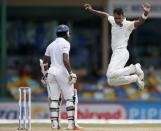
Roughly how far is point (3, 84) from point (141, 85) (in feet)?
24.2

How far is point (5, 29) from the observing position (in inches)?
925

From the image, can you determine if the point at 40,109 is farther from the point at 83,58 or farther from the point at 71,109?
the point at 71,109

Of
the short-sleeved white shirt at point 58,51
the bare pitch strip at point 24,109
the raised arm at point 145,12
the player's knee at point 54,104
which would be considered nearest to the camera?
the raised arm at point 145,12

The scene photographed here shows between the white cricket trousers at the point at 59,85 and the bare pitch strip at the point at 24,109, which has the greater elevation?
the white cricket trousers at the point at 59,85

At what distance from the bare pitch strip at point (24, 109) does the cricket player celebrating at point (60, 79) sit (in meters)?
0.48

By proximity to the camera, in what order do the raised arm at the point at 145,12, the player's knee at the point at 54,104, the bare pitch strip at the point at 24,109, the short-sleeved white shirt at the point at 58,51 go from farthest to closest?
the bare pitch strip at the point at 24,109
the player's knee at the point at 54,104
the short-sleeved white shirt at the point at 58,51
the raised arm at the point at 145,12

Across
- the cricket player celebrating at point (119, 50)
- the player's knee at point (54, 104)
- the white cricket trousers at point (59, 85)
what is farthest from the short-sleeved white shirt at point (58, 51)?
the cricket player celebrating at point (119, 50)

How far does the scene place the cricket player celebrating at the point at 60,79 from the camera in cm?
1588

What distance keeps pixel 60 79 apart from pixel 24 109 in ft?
3.06

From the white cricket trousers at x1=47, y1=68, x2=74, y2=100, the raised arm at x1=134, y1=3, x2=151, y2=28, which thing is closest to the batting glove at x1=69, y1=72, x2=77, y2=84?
the white cricket trousers at x1=47, y1=68, x2=74, y2=100

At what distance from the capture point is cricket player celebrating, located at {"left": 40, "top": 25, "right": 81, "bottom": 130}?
15.9 meters

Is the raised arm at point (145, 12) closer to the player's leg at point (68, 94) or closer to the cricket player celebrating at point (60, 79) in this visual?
the cricket player celebrating at point (60, 79)

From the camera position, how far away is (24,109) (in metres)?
16.1

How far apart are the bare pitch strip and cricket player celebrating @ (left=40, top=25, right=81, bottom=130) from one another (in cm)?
48
